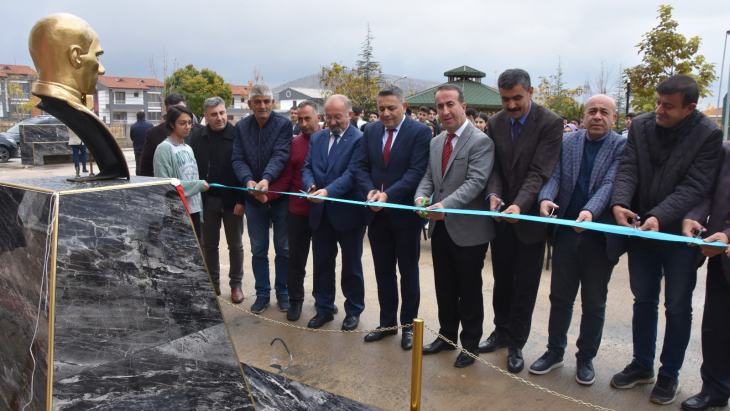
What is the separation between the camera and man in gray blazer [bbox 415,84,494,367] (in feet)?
12.4

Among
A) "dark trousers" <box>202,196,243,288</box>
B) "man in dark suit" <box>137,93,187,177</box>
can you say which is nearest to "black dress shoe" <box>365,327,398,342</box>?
"dark trousers" <box>202,196,243,288</box>

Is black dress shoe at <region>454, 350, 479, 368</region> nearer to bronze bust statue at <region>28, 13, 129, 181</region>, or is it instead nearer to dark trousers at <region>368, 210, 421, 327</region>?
dark trousers at <region>368, 210, 421, 327</region>

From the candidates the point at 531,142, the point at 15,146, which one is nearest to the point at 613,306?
the point at 531,142

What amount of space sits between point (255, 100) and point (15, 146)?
21079 mm

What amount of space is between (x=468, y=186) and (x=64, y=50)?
2.74 metres

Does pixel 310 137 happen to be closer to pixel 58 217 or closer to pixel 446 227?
pixel 446 227

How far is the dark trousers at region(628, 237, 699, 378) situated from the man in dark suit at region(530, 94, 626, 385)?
0.53 feet

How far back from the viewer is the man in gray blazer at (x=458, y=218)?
3783 mm

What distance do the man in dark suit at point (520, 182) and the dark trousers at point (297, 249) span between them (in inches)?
71.2

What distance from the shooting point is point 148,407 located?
2.82 m

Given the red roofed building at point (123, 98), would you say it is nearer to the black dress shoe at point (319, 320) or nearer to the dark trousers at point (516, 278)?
the black dress shoe at point (319, 320)

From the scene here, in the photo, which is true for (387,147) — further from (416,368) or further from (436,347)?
(416,368)

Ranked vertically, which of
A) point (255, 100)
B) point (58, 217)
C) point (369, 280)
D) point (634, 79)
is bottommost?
point (369, 280)

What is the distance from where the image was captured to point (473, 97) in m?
27.0
